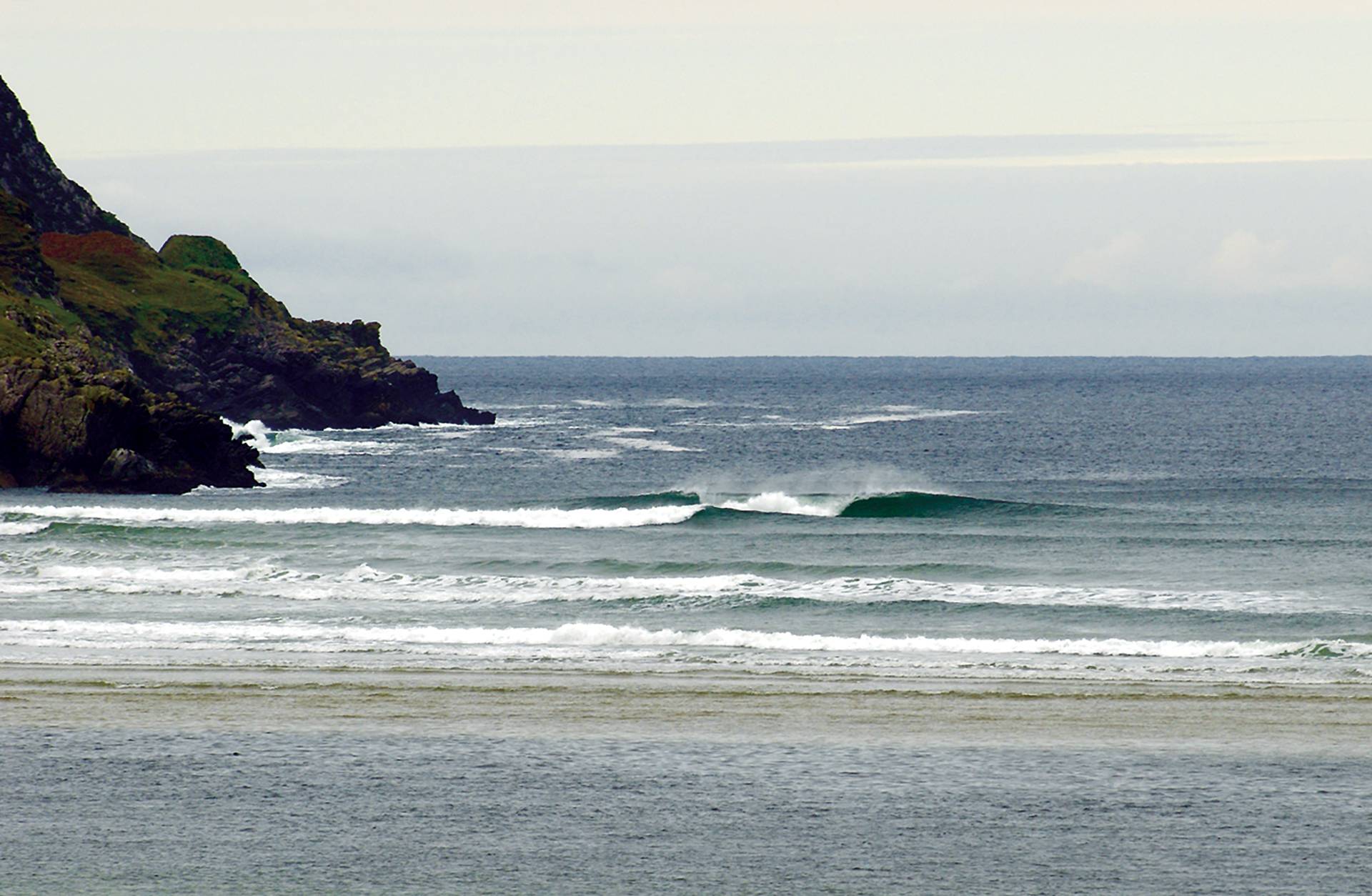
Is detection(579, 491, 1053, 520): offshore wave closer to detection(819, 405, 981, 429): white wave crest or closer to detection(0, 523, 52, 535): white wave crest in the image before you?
detection(0, 523, 52, 535): white wave crest

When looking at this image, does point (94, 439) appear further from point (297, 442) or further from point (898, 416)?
point (898, 416)

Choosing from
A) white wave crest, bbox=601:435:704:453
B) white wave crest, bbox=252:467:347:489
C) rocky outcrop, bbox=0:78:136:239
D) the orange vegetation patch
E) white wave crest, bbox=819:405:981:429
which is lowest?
white wave crest, bbox=252:467:347:489

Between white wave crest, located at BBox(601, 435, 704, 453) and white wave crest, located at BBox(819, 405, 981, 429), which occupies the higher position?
white wave crest, located at BBox(819, 405, 981, 429)

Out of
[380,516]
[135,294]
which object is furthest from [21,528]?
[135,294]

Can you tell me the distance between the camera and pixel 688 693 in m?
22.5

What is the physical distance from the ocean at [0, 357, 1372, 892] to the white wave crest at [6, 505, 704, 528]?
349 mm

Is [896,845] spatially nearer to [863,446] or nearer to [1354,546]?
[1354,546]

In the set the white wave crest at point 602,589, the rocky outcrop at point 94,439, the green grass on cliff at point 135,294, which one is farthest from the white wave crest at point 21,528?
the green grass on cliff at point 135,294

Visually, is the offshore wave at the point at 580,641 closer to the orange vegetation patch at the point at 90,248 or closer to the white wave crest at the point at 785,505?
the white wave crest at the point at 785,505

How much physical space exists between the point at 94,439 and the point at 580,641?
137ft

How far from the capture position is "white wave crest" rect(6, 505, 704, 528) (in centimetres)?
5108

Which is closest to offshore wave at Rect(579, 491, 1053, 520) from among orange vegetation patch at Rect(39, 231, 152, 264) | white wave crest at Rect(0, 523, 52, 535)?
white wave crest at Rect(0, 523, 52, 535)

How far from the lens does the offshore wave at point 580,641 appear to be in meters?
27.8

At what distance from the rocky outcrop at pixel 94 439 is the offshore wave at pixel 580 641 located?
34.1 meters
